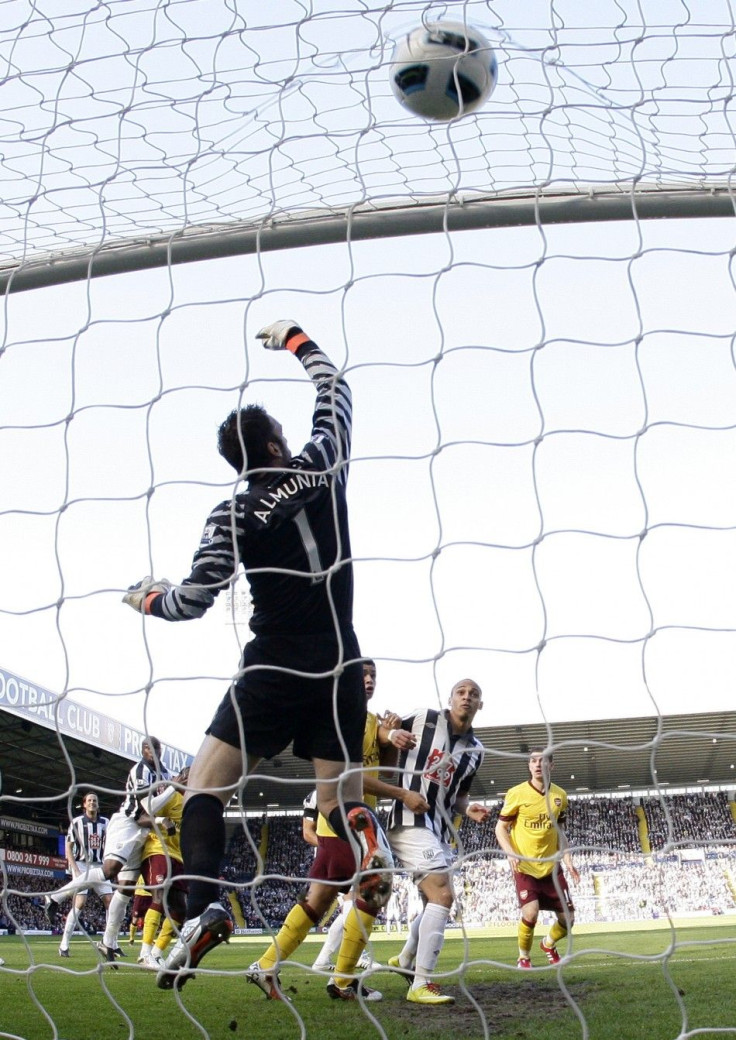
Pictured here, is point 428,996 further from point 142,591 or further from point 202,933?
point 142,591

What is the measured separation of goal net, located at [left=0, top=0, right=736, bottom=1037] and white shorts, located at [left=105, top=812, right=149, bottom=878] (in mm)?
2918

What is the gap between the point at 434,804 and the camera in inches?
196

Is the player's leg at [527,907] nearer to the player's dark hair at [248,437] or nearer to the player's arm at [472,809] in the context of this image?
the player's arm at [472,809]

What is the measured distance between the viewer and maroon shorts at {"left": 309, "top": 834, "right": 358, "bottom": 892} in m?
4.48

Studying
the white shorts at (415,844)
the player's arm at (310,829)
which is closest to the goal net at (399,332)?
the white shorts at (415,844)

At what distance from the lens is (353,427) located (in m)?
3.20

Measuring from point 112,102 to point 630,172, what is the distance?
6.84 feet

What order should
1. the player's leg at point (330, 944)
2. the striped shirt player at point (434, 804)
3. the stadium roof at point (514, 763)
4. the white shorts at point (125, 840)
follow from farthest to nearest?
1. the stadium roof at point (514, 763)
2. the white shorts at point (125, 840)
3. the player's leg at point (330, 944)
4. the striped shirt player at point (434, 804)

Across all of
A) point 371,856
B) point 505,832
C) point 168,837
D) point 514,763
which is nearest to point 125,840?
point 168,837

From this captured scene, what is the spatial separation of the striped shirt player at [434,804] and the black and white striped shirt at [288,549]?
1750 mm

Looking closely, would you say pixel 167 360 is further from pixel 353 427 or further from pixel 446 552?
pixel 446 552

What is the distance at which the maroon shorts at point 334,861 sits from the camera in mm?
4479

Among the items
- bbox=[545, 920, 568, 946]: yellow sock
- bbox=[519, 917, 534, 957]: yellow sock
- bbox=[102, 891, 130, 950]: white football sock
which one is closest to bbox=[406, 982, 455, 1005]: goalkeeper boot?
bbox=[519, 917, 534, 957]: yellow sock

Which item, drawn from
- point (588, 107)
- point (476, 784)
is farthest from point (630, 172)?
point (476, 784)
